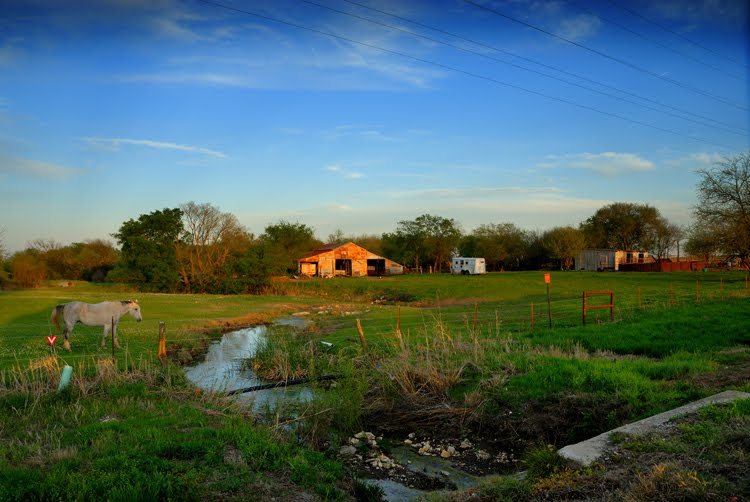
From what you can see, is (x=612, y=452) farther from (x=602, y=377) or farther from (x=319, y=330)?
(x=319, y=330)

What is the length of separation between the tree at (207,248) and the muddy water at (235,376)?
94.1 ft

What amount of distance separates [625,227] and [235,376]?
9226 centimetres

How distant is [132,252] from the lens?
166ft

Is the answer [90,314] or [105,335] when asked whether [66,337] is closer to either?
[105,335]

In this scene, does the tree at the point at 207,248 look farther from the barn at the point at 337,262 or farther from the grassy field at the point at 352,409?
the grassy field at the point at 352,409

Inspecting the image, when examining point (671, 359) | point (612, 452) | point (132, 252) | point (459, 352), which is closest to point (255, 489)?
point (612, 452)

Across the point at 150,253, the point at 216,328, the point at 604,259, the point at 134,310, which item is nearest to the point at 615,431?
the point at 134,310

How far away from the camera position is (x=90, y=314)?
56.7 ft

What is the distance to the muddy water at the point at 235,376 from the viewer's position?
10.8 m

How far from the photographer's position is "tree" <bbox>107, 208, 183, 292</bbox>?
50094mm

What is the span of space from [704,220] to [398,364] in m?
45.8

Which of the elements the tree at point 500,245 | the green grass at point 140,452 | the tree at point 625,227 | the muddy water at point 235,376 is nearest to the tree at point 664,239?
the tree at point 625,227

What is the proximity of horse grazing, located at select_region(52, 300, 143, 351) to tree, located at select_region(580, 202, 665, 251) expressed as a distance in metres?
88.1

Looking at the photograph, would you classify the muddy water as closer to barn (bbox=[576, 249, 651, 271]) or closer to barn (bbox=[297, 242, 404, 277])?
barn (bbox=[297, 242, 404, 277])
